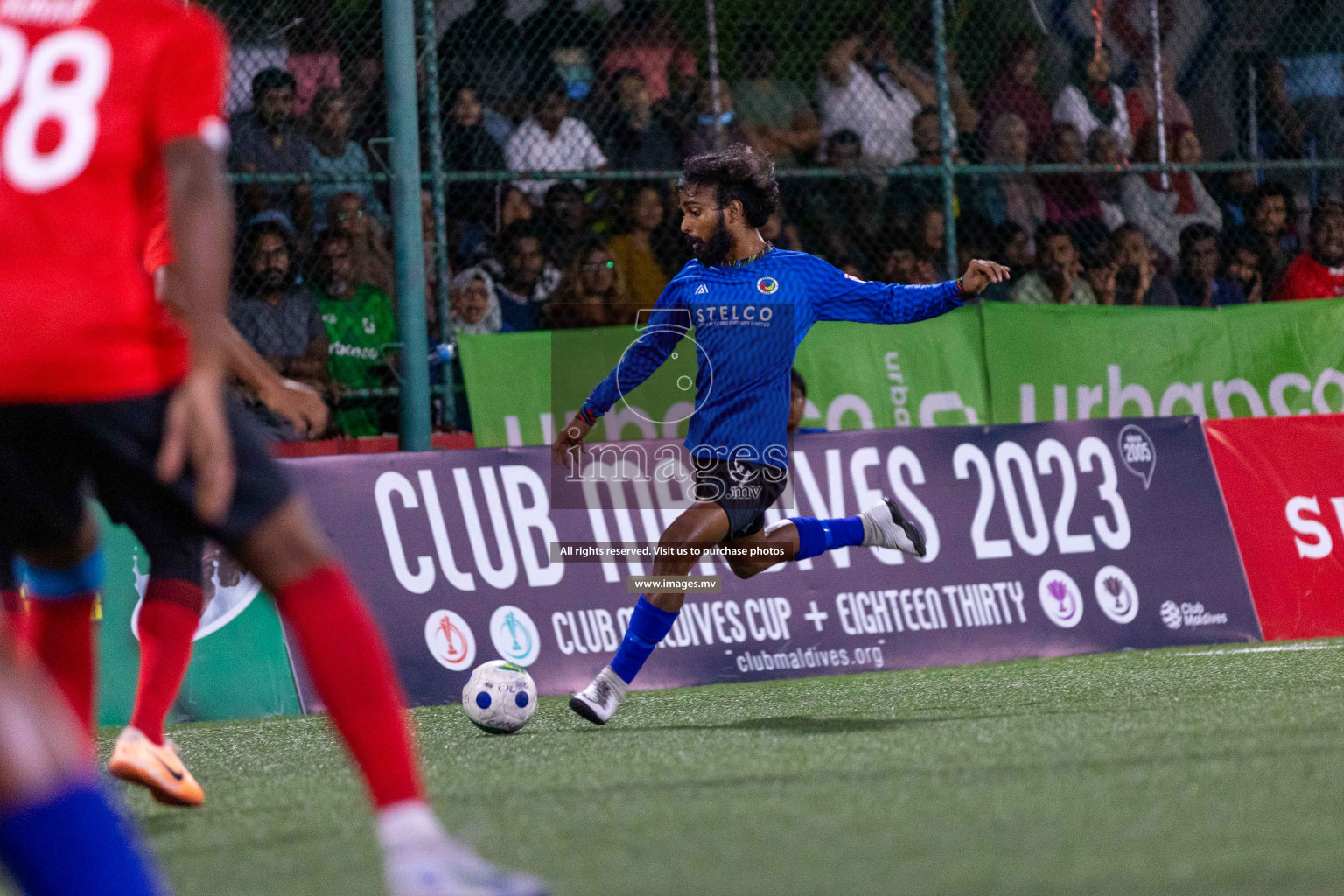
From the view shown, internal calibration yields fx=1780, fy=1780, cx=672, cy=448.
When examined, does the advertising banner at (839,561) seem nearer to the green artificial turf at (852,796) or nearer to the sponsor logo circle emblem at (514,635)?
the sponsor logo circle emblem at (514,635)

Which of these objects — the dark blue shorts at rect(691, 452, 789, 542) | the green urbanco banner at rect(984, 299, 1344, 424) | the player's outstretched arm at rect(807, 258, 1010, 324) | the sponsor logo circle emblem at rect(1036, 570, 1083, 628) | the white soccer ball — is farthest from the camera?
the green urbanco banner at rect(984, 299, 1344, 424)

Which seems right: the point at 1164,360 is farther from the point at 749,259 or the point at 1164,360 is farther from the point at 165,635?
the point at 165,635

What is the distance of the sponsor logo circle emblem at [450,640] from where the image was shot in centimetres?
761

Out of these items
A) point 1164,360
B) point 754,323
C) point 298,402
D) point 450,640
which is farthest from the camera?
point 1164,360

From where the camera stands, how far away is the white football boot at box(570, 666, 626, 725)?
242 inches

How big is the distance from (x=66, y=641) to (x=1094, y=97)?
8912 millimetres

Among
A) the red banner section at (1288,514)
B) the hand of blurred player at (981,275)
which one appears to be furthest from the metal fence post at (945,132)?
the hand of blurred player at (981,275)

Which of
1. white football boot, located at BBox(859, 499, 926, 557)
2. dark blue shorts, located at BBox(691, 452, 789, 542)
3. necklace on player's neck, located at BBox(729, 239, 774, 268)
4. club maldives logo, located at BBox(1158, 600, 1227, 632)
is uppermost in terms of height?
necklace on player's neck, located at BBox(729, 239, 774, 268)

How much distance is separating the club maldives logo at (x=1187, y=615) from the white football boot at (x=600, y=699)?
11.8 feet

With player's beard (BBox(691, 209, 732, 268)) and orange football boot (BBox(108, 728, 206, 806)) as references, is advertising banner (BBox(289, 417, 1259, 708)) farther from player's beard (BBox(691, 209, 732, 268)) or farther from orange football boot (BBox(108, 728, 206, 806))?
orange football boot (BBox(108, 728, 206, 806))

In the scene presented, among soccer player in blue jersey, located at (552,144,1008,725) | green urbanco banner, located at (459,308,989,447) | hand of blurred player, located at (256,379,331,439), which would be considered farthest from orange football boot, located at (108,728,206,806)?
green urbanco banner, located at (459,308,989,447)

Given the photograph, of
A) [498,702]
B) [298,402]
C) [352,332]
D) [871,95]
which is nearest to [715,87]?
[871,95]

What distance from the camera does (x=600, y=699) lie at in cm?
618

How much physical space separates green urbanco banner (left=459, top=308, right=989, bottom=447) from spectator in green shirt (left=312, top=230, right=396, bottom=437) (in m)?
0.49
